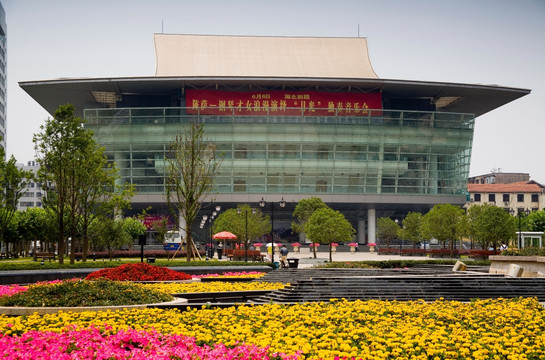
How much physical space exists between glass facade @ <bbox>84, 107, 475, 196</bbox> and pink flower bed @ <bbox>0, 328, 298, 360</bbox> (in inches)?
3425

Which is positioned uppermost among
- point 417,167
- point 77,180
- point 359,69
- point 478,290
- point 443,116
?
point 359,69

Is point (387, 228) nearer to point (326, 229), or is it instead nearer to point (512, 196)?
point (326, 229)

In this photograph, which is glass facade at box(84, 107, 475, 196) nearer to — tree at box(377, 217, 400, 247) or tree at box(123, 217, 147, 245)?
tree at box(377, 217, 400, 247)

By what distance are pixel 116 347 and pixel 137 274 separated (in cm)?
1697

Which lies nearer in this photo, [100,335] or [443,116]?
[100,335]

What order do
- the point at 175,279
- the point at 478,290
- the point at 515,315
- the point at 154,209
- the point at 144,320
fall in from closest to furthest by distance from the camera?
Result: the point at 144,320 → the point at 515,315 → the point at 478,290 → the point at 175,279 → the point at 154,209

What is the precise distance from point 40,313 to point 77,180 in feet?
86.7

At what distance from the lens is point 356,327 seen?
15.0m

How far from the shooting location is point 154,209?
355 ft

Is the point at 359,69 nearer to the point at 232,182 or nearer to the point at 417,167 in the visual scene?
the point at 417,167

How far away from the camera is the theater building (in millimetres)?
100312

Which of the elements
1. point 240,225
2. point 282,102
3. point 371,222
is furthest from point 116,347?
point 371,222

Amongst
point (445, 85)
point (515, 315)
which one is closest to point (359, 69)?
point (445, 85)

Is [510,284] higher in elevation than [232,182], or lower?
lower
